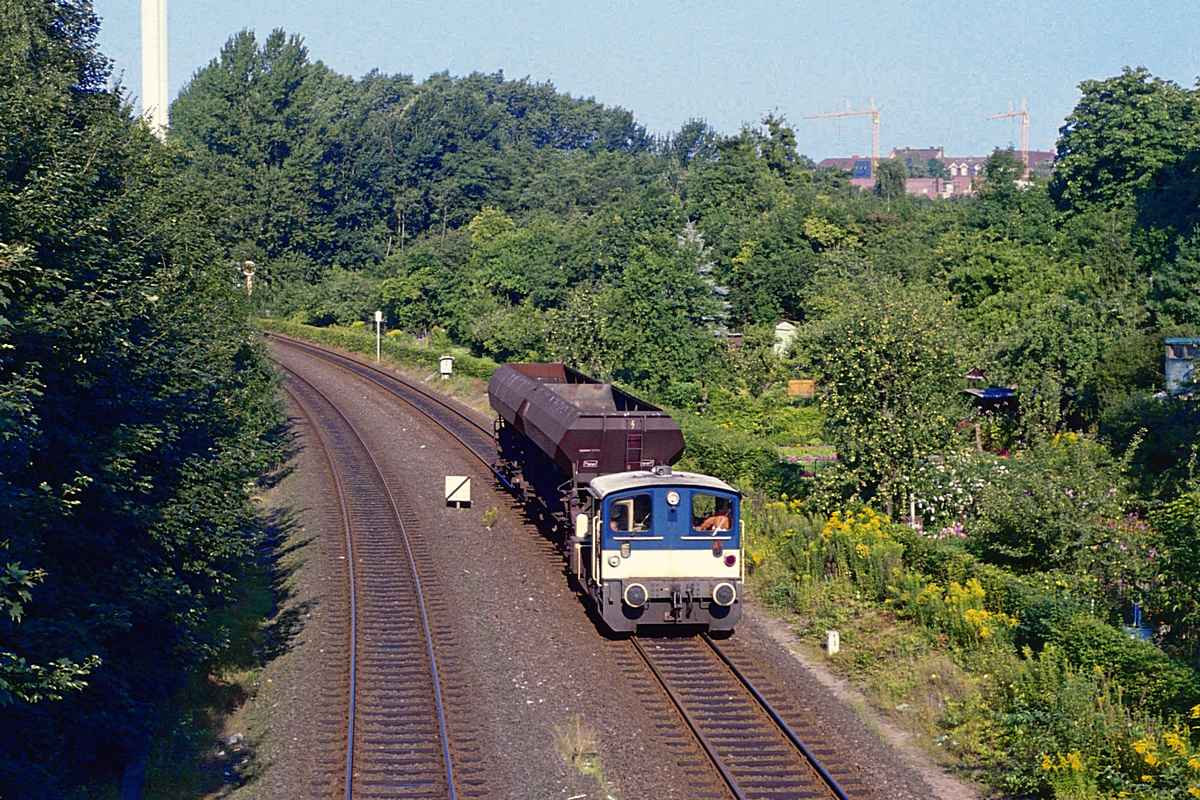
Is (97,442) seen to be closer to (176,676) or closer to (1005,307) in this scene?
(176,676)

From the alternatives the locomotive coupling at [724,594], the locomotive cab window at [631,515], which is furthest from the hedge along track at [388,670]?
the locomotive coupling at [724,594]

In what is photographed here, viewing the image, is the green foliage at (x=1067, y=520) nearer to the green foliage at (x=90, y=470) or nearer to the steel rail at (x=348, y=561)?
the steel rail at (x=348, y=561)

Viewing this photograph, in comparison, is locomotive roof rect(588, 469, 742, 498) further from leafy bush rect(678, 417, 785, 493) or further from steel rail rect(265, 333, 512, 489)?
steel rail rect(265, 333, 512, 489)

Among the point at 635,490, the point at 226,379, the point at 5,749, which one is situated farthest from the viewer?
the point at 226,379

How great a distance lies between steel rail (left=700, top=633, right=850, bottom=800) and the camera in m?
12.5

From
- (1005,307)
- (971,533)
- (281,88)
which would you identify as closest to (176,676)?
(971,533)

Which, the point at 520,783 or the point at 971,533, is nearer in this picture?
the point at 520,783

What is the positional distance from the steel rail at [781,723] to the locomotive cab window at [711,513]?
1946mm

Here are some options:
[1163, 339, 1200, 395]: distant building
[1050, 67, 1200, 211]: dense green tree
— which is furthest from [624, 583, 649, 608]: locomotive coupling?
[1050, 67, 1200, 211]: dense green tree

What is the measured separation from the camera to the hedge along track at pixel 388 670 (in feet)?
42.7

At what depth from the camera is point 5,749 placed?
35.6ft

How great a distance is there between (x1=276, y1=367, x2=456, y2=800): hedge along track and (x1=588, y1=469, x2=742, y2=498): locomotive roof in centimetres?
384

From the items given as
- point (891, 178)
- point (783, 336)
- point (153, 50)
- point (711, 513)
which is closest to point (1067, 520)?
point (711, 513)

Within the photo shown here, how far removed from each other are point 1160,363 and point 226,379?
92.8ft
